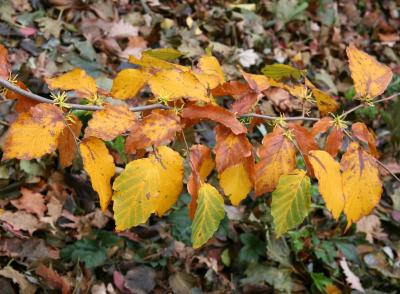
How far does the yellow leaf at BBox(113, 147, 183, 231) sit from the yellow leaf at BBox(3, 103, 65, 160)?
18cm

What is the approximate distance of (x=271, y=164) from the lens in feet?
3.48

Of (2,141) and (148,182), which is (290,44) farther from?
(148,182)

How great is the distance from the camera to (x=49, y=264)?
1729 millimetres

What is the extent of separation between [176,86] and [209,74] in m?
0.17

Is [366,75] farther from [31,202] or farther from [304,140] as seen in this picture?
[31,202]

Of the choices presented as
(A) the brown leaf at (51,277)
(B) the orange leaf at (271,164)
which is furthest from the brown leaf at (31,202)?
(B) the orange leaf at (271,164)

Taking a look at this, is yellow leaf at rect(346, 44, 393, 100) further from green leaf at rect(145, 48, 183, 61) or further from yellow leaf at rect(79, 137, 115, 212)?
yellow leaf at rect(79, 137, 115, 212)

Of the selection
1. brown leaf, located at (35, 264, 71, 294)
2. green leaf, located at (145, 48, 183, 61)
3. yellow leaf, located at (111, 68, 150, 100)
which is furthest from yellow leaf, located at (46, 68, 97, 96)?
brown leaf, located at (35, 264, 71, 294)

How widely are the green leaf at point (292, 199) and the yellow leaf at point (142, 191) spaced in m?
0.23

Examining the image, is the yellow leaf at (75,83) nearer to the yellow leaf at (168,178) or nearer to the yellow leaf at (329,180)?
the yellow leaf at (168,178)

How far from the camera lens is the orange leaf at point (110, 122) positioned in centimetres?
97

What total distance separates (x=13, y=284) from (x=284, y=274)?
1.19 metres

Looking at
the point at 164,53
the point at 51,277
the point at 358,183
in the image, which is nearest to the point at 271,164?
Answer: the point at 358,183

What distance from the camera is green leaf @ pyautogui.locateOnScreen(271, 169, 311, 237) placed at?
100 centimetres
